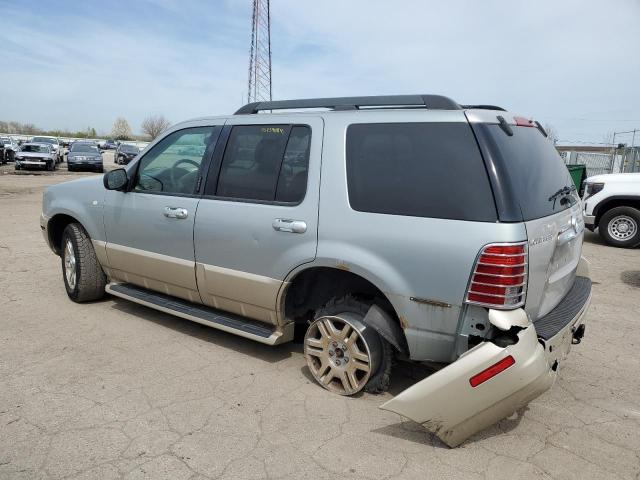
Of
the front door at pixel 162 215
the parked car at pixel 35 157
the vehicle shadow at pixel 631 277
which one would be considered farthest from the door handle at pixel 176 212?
the parked car at pixel 35 157

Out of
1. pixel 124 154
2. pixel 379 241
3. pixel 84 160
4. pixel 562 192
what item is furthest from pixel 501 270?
pixel 124 154

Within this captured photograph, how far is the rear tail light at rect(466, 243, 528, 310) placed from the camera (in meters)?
2.60

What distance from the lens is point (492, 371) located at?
2.49 m

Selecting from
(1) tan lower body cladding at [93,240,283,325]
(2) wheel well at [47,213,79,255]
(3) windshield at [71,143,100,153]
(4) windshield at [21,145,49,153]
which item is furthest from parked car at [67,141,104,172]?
(1) tan lower body cladding at [93,240,283,325]

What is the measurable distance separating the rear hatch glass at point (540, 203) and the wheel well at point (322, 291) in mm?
882

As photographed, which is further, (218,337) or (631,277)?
(631,277)

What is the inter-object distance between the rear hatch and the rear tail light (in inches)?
3.3

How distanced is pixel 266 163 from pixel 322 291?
994 mm

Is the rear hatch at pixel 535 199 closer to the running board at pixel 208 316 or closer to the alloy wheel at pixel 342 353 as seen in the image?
the alloy wheel at pixel 342 353

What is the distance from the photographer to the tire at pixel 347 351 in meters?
3.21

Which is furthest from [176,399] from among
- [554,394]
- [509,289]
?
[554,394]

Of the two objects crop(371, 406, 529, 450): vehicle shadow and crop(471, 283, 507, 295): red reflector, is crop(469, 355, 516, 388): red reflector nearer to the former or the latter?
crop(471, 283, 507, 295): red reflector

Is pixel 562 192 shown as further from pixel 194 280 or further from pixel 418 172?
pixel 194 280

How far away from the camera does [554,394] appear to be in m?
3.47
